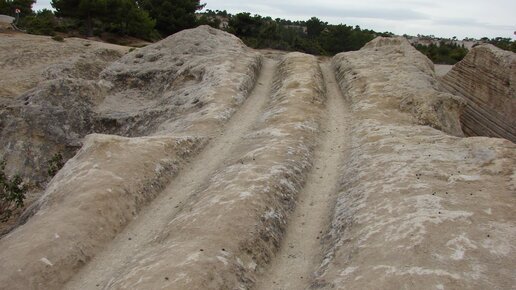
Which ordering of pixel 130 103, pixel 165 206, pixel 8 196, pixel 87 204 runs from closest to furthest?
pixel 87 204
pixel 165 206
pixel 8 196
pixel 130 103

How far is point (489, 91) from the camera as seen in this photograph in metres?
28.8

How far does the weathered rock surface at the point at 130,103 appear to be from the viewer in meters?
28.1

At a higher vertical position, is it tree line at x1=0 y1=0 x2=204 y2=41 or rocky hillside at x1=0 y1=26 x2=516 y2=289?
tree line at x1=0 y1=0 x2=204 y2=41

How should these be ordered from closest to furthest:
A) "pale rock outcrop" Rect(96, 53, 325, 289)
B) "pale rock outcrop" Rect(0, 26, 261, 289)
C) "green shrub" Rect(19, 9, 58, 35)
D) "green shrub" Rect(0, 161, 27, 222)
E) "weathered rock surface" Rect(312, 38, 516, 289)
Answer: "weathered rock surface" Rect(312, 38, 516, 289) → "pale rock outcrop" Rect(96, 53, 325, 289) → "pale rock outcrop" Rect(0, 26, 261, 289) → "green shrub" Rect(0, 161, 27, 222) → "green shrub" Rect(19, 9, 58, 35)

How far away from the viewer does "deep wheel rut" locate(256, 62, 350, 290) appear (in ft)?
45.3

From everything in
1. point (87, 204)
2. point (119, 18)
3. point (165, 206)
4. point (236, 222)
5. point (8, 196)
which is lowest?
point (8, 196)

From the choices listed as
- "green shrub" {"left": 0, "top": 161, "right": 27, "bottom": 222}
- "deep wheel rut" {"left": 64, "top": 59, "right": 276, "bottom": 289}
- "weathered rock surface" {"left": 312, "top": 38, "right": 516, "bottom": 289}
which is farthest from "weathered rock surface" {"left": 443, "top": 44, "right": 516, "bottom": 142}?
"green shrub" {"left": 0, "top": 161, "right": 27, "bottom": 222}

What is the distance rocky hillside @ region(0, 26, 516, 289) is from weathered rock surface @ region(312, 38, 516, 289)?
0.18 ft

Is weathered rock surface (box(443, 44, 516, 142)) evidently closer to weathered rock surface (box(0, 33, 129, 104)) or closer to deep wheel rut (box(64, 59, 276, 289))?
deep wheel rut (box(64, 59, 276, 289))

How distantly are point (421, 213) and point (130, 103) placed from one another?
1041 inches

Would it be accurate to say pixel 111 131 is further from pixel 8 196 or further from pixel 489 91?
pixel 489 91

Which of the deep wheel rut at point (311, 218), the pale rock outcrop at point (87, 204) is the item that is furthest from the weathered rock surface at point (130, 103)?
the deep wheel rut at point (311, 218)

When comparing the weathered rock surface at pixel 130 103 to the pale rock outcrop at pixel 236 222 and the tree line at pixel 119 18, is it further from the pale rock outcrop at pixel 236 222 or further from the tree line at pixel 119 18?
the tree line at pixel 119 18

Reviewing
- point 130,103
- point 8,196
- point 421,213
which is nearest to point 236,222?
point 421,213
